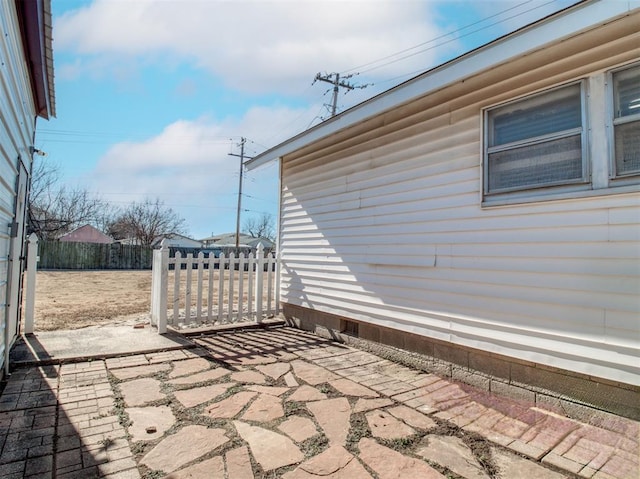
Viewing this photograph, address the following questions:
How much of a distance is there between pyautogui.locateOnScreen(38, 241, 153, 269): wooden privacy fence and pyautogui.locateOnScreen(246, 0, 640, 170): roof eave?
24920 mm

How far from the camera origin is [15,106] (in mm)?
3266

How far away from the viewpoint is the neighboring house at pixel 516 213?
2420 mm

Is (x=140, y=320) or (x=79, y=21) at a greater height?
(x=79, y=21)

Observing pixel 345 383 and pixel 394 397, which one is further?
pixel 345 383

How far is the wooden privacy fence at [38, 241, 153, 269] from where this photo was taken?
895 inches

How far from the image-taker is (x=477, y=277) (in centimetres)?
323

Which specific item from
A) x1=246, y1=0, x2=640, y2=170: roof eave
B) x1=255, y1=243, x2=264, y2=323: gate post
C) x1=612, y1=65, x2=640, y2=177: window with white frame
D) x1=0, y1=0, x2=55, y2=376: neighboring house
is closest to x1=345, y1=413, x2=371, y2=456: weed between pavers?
x1=612, y1=65, x2=640, y2=177: window with white frame

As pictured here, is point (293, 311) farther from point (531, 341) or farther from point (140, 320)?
point (531, 341)

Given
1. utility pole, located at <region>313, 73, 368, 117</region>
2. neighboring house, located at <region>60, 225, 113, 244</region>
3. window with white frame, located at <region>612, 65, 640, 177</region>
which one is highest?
utility pole, located at <region>313, 73, 368, 117</region>

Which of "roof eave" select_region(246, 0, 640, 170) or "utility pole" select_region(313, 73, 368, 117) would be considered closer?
"roof eave" select_region(246, 0, 640, 170)

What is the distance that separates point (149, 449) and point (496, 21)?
8890 millimetres

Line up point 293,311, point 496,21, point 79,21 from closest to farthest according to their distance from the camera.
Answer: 1. point 79,21
2. point 293,311
3. point 496,21

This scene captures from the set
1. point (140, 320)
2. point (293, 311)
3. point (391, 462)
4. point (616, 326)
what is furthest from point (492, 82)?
point (140, 320)

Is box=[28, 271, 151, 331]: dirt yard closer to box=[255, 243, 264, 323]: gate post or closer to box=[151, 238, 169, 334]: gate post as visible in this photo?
box=[151, 238, 169, 334]: gate post
